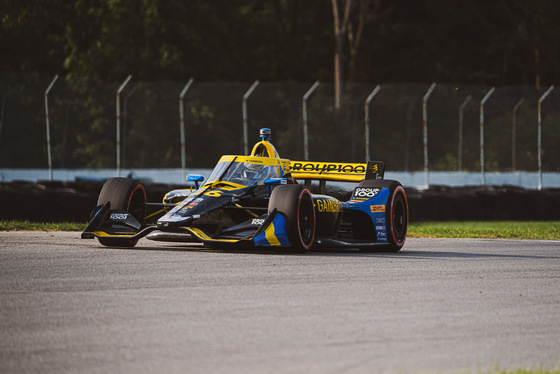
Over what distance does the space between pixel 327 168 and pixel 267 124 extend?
1272 centimetres

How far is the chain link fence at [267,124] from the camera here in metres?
23.4

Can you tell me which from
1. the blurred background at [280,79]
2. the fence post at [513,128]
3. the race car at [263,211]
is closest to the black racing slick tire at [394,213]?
the race car at [263,211]

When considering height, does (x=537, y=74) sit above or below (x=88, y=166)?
above

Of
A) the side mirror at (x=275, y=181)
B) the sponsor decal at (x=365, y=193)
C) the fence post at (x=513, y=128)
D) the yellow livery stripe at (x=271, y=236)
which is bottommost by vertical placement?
the yellow livery stripe at (x=271, y=236)

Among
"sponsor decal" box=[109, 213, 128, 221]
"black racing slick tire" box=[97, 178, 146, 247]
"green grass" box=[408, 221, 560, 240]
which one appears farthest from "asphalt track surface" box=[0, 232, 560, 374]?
"green grass" box=[408, 221, 560, 240]

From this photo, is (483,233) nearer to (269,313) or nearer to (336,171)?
(336,171)

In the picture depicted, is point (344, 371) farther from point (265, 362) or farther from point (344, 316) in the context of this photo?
point (344, 316)

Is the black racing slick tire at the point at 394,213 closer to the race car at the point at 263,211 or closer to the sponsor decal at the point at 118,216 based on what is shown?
the race car at the point at 263,211

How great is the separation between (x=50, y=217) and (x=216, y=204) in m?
5.93

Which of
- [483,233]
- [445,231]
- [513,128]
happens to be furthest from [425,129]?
[483,233]

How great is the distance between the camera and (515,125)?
94.2ft

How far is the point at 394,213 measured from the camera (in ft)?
42.6

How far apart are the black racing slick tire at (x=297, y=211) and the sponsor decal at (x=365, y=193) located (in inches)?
49.5

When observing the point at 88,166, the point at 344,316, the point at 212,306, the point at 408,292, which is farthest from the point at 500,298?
the point at 88,166
